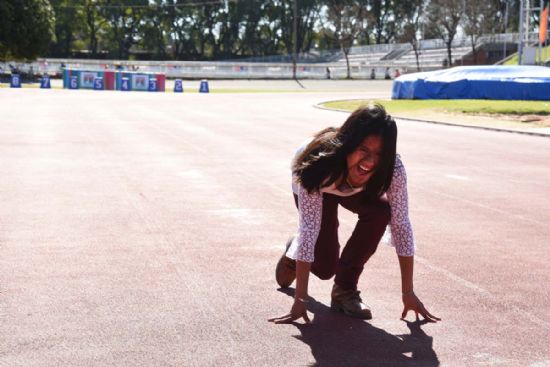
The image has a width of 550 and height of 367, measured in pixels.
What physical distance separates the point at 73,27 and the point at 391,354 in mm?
106257

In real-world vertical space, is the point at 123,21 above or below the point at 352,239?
above

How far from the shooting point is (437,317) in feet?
16.3

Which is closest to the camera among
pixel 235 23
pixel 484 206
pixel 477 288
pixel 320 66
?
pixel 477 288

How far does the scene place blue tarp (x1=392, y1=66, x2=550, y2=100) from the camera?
35188mm

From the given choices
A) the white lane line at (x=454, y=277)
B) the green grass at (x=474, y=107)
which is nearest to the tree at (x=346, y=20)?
the green grass at (x=474, y=107)

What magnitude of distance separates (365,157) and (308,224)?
538mm

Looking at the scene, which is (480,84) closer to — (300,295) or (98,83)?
(98,83)

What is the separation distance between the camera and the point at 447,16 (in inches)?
3450

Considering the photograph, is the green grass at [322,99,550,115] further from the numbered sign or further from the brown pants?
the brown pants

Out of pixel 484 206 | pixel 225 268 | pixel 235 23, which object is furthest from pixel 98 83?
pixel 235 23

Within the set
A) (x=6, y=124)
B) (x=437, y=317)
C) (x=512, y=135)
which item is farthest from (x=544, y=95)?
(x=437, y=317)

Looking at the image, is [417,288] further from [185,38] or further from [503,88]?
[185,38]

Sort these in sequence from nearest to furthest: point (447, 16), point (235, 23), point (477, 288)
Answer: point (477, 288), point (447, 16), point (235, 23)

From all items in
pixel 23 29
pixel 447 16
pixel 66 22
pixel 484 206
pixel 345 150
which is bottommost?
pixel 484 206
